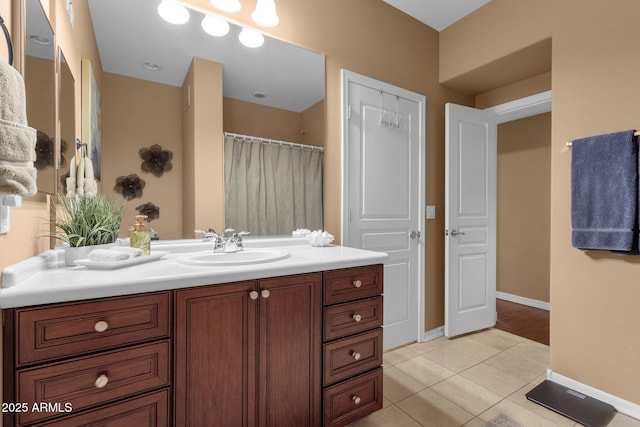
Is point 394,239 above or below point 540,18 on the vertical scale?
below

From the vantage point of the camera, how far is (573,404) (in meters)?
1.70

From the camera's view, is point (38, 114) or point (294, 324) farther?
point (294, 324)

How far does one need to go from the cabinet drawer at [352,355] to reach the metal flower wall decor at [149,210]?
39.2 inches

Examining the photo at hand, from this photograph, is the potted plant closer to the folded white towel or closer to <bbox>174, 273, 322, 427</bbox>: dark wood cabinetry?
the folded white towel

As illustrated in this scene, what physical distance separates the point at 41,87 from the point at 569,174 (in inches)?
106

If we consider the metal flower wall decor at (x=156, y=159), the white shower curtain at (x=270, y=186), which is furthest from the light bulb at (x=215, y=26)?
the metal flower wall decor at (x=156, y=159)

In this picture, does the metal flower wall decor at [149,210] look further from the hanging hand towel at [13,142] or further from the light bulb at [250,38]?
the light bulb at [250,38]

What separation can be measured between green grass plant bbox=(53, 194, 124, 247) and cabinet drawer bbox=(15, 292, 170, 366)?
1.26ft

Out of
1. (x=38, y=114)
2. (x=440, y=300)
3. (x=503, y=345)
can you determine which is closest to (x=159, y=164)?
(x=38, y=114)

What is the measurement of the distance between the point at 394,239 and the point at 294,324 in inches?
55.0

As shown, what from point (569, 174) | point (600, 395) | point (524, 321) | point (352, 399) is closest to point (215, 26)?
point (352, 399)

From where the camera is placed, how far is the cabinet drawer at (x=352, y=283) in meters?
1.32

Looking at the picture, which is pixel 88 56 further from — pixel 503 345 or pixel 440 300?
pixel 503 345

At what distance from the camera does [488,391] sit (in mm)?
1845
